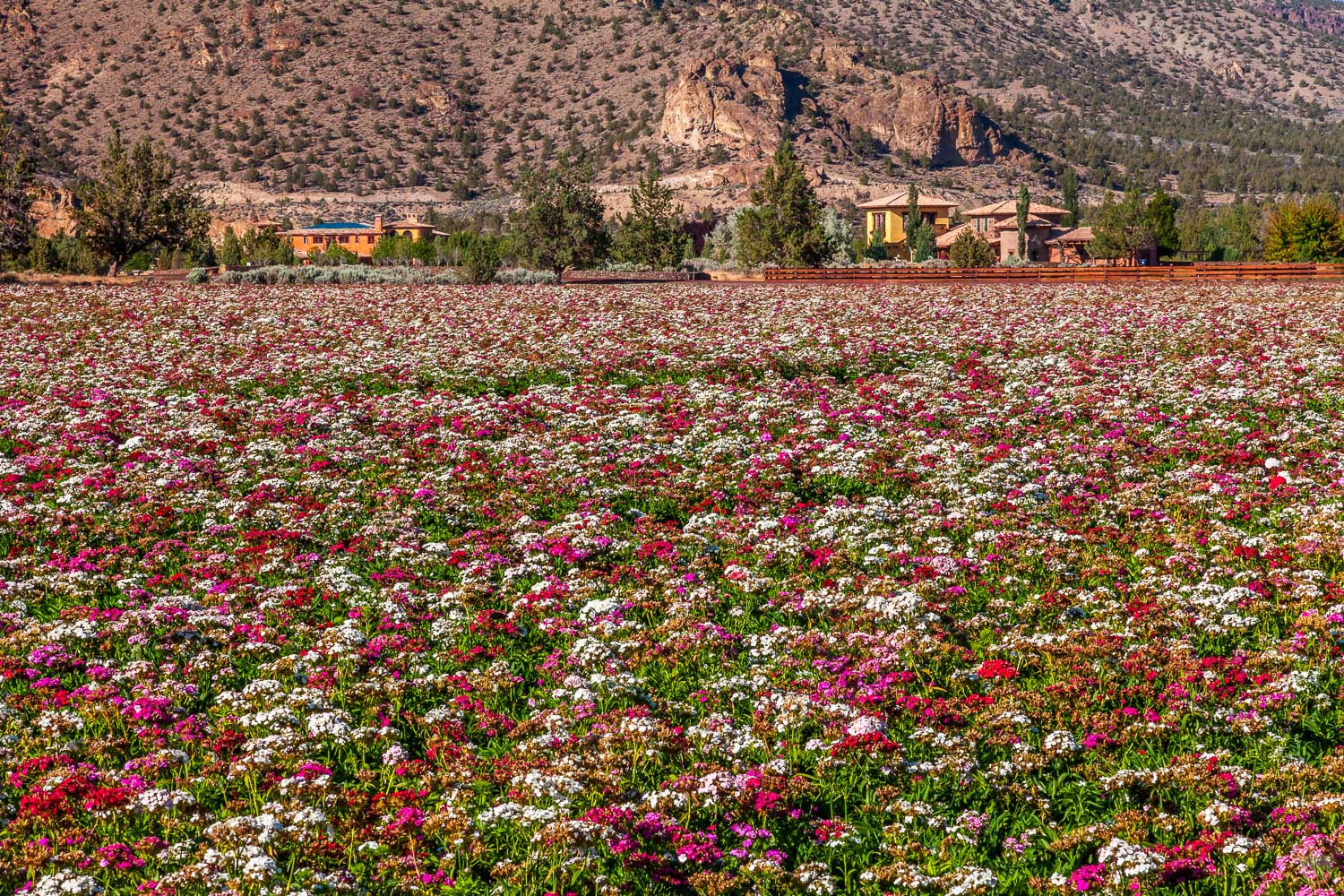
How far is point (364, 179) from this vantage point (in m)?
145

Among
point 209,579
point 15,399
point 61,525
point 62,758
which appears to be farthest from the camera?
point 15,399

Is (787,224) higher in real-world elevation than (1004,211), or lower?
lower

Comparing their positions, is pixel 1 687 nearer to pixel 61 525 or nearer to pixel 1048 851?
pixel 61 525

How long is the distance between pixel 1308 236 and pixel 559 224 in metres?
50.6

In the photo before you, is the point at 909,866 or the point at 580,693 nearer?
the point at 909,866

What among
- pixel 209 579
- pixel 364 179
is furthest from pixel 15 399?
pixel 364 179

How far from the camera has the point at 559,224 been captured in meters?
72.4

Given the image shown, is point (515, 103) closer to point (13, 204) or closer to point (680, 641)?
point (13, 204)

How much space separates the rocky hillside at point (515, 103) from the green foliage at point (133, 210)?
71306 mm

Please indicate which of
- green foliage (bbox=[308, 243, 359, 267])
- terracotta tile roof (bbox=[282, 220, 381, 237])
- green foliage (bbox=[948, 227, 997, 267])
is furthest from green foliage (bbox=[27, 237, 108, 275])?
green foliage (bbox=[948, 227, 997, 267])

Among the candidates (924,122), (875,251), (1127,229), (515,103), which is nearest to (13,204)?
(875,251)

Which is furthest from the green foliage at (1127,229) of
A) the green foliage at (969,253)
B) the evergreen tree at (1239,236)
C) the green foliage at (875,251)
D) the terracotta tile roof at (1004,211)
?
the terracotta tile roof at (1004,211)

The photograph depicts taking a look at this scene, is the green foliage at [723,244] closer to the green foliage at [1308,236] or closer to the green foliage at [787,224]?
the green foliage at [787,224]

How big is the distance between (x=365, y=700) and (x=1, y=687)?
279cm
